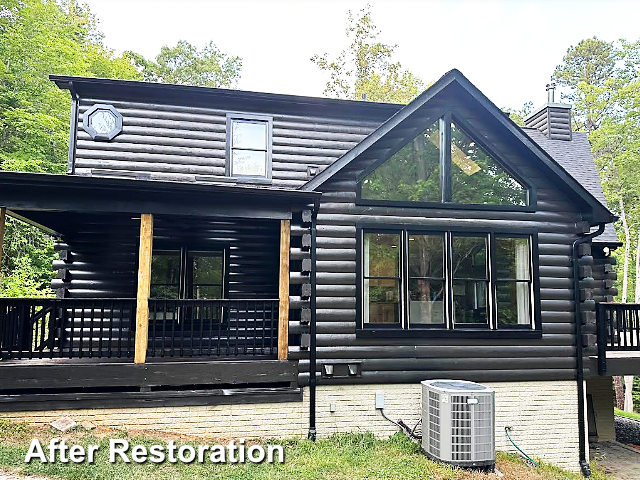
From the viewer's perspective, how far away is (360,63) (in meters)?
25.2

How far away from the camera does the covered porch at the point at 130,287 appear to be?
6980mm

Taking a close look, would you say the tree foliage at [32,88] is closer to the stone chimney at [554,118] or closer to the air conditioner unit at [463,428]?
the air conditioner unit at [463,428]

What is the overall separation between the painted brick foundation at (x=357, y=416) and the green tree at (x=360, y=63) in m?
A: 19.3

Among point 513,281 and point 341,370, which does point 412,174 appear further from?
point 341,370

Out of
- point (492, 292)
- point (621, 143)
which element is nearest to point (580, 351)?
point (492, 292)

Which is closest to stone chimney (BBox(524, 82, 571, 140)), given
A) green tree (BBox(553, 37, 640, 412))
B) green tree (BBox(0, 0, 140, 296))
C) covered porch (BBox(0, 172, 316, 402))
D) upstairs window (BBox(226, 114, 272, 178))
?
green tree (BBox(553, 37, 640, 412))

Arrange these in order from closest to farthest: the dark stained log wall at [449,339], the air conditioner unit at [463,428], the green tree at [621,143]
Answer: the air conditioner unit at [463,428] → the dark stained log wall at [449,339] → the green tree at [621,143]

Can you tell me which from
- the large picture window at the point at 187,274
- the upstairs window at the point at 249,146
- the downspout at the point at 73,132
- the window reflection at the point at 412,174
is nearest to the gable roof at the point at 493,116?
the window reflection at the point at 412,174

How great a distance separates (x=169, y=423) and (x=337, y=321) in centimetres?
303

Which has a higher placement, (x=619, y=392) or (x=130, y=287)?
(x=130, y=287)

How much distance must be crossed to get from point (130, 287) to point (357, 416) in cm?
514

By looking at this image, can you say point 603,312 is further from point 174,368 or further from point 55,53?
point 55,53

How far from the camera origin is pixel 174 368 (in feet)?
23.9

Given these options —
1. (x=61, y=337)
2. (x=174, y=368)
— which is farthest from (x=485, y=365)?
(x=61, y=337)
